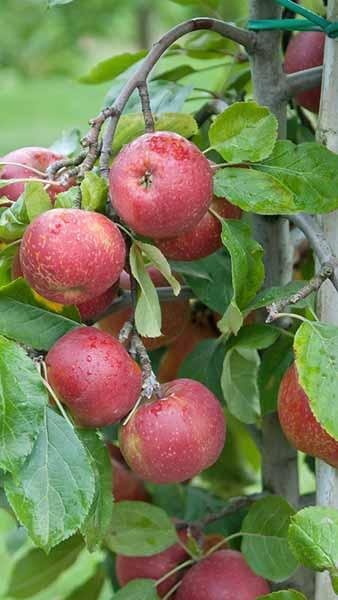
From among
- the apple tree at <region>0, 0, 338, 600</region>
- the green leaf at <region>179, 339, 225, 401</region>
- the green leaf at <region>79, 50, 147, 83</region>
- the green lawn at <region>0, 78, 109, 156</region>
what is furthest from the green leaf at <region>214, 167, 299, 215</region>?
the green lawn at <region>0, 78, 109, 156</region>

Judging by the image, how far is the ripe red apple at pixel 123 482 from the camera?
3.53ft

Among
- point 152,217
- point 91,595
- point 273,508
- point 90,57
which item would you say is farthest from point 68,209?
point 90,57

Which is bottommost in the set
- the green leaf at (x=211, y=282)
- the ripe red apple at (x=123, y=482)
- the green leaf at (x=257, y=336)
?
the ripe red apple at (x=123, y=482)

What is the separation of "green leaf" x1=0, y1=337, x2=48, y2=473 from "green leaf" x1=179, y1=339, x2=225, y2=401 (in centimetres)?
29

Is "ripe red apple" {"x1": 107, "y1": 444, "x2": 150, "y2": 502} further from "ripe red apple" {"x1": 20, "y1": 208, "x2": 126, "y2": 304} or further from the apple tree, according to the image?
"ripe red apple" {"x1": 20, "y1": 208, "x2": 126, "y2": 304}

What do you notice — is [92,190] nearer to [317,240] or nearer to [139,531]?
[317,240]

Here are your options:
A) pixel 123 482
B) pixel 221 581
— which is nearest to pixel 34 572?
pixel 123 482

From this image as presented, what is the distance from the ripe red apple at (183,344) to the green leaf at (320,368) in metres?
0.40

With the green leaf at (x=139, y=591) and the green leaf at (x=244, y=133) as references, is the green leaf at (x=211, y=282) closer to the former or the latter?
the green leaf at (x=244, y=133)

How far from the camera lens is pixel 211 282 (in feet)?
2.81

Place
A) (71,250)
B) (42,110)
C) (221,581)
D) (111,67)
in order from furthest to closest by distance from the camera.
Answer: (42,110) < (111,67) < (221,581) < (71,250)

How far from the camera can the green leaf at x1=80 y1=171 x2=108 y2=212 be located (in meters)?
0.68

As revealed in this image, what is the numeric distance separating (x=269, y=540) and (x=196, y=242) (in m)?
0.29

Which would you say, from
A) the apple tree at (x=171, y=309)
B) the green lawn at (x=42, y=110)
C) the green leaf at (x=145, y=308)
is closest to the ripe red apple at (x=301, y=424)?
the apple tree at (x=171, y=309)
